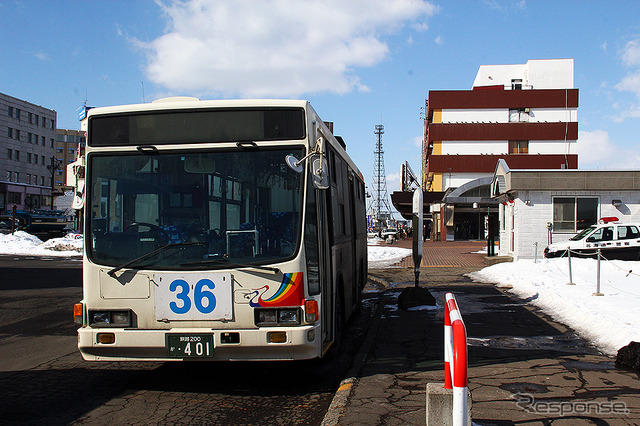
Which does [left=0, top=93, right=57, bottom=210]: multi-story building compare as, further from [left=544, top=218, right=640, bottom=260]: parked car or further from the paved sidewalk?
the paved sidewalk

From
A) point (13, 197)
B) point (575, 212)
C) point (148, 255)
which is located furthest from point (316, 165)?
point (13, 197)

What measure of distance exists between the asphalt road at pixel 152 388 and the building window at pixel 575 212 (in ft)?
60.5

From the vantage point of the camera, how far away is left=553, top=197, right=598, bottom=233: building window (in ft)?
81.2

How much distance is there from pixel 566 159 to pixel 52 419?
67.9 metres

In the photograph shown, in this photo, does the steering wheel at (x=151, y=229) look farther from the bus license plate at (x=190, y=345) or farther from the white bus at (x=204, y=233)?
the bus license plate at (x=190, y=345)

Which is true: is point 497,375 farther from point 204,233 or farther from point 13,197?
point 13,197

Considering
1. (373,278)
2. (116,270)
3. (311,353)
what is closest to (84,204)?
(116,270)

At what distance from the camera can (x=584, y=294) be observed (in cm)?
1234

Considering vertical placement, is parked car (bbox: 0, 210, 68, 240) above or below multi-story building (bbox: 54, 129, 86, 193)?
below

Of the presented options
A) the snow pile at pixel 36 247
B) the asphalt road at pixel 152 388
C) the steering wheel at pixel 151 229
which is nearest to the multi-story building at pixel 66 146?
the snow pile at pixel 36 247

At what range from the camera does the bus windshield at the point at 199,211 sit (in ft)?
18.6

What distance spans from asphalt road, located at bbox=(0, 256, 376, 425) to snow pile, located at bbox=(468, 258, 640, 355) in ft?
11.9

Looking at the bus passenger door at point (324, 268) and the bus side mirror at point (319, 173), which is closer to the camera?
the bus side mirror at point (319, 173)

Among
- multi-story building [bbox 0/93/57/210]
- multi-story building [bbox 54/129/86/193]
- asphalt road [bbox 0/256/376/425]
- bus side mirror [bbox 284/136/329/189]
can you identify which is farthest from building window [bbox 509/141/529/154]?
multi-story building [bbox 54/129/86/193]
